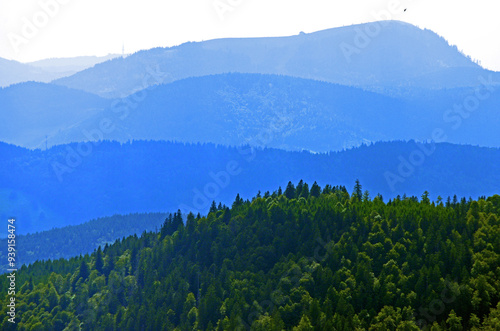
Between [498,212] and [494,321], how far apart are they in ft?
174

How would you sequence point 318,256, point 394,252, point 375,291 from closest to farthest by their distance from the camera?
point 375,291
point 394,252
point 318,256

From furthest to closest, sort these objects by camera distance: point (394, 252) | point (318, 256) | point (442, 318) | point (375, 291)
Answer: point (318, 256) < point (394, 252) < point (375, 291) < point (442, 318)

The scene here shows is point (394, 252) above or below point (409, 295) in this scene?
above

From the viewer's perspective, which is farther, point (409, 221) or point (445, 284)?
point (409, 221)

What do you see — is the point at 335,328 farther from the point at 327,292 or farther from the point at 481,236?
the point at 481,236

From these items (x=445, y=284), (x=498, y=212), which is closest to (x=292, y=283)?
(x=445, y=284)

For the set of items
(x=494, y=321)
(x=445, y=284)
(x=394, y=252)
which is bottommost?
(x=494, y=321)

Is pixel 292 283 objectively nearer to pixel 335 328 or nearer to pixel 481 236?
pixel 335 328

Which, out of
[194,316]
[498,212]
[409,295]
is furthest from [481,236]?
[194,316]

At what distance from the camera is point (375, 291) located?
17050 cm

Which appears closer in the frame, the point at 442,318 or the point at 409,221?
the point at 442,318

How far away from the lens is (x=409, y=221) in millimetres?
192625

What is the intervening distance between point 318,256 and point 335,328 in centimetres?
3875

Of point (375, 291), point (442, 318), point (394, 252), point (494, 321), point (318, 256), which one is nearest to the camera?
point (494, 321)
